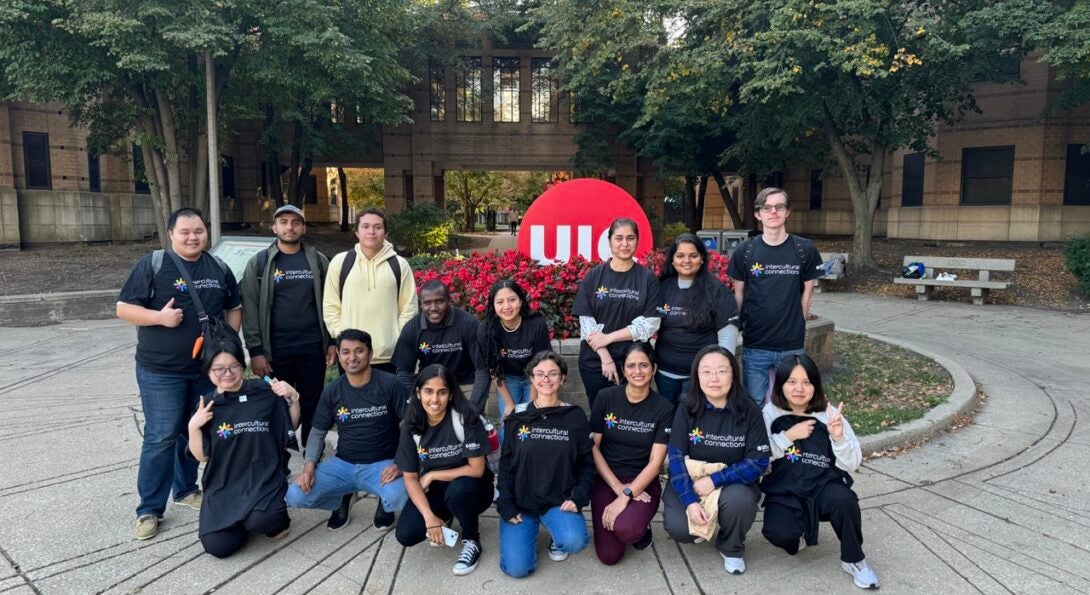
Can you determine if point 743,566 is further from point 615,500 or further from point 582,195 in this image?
point 582,195

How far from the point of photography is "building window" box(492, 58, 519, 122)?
26250 mm

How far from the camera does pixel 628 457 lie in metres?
3.48

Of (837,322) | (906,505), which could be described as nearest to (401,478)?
(906,505)

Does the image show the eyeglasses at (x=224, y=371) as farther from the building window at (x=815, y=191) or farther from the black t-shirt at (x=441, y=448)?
the building window at (x=815, y=191)

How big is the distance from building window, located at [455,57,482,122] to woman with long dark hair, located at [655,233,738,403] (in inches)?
922

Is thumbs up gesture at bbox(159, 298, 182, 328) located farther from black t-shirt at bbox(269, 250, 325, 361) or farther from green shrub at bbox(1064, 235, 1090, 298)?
green shrub at bbox(1064, 235, 1090, 298)

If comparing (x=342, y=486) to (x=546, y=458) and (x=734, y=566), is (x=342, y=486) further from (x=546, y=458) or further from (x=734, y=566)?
(x=734, y=566)

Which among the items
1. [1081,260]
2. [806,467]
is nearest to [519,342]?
[806,467]

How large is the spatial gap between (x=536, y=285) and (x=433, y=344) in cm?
205

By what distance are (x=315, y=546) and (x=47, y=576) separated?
1.22 m

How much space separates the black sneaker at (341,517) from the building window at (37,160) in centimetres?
2119

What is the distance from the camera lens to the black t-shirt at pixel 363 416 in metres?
3.68

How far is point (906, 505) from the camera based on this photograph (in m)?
3.86

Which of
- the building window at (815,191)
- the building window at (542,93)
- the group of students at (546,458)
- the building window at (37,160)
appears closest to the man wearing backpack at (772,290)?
the group of students at (546,458)
